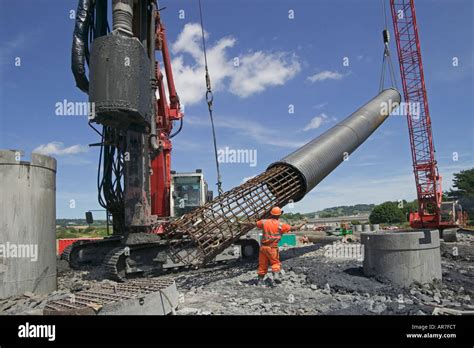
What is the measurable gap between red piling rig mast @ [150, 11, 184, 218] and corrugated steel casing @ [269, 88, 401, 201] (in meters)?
3.36

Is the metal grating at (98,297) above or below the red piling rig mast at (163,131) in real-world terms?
below

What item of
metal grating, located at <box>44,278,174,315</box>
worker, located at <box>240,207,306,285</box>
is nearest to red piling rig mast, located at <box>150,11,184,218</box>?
worker, located at <box>240,207,306,285</box>

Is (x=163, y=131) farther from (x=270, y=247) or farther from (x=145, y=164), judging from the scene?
(x=270, y=247)

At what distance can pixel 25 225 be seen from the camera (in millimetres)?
5695

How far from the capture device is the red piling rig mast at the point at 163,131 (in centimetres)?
1077

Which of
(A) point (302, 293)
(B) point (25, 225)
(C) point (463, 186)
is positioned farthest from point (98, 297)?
(C) point (463, 186)

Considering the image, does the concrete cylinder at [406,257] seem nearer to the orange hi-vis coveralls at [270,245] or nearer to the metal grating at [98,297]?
the orange hi-vis coveralls at [270,245]

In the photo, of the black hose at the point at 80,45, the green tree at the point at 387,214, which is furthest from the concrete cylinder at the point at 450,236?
the green tree at the point at 387,214

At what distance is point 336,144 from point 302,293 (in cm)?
578

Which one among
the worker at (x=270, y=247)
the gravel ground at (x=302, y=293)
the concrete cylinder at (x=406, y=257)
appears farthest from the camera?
the worker at (x=270, y=247)

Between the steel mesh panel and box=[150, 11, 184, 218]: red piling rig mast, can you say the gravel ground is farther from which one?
box=[150, 11, 184, 218]: red piling rig mast

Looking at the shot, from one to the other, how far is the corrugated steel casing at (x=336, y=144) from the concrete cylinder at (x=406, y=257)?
2985 millimetres

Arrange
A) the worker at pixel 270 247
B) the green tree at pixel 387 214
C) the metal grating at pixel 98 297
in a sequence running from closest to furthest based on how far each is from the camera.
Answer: the metal grating at pixel 98 297, the worker at pixel 270 247, the green tree at pixel 387 214
